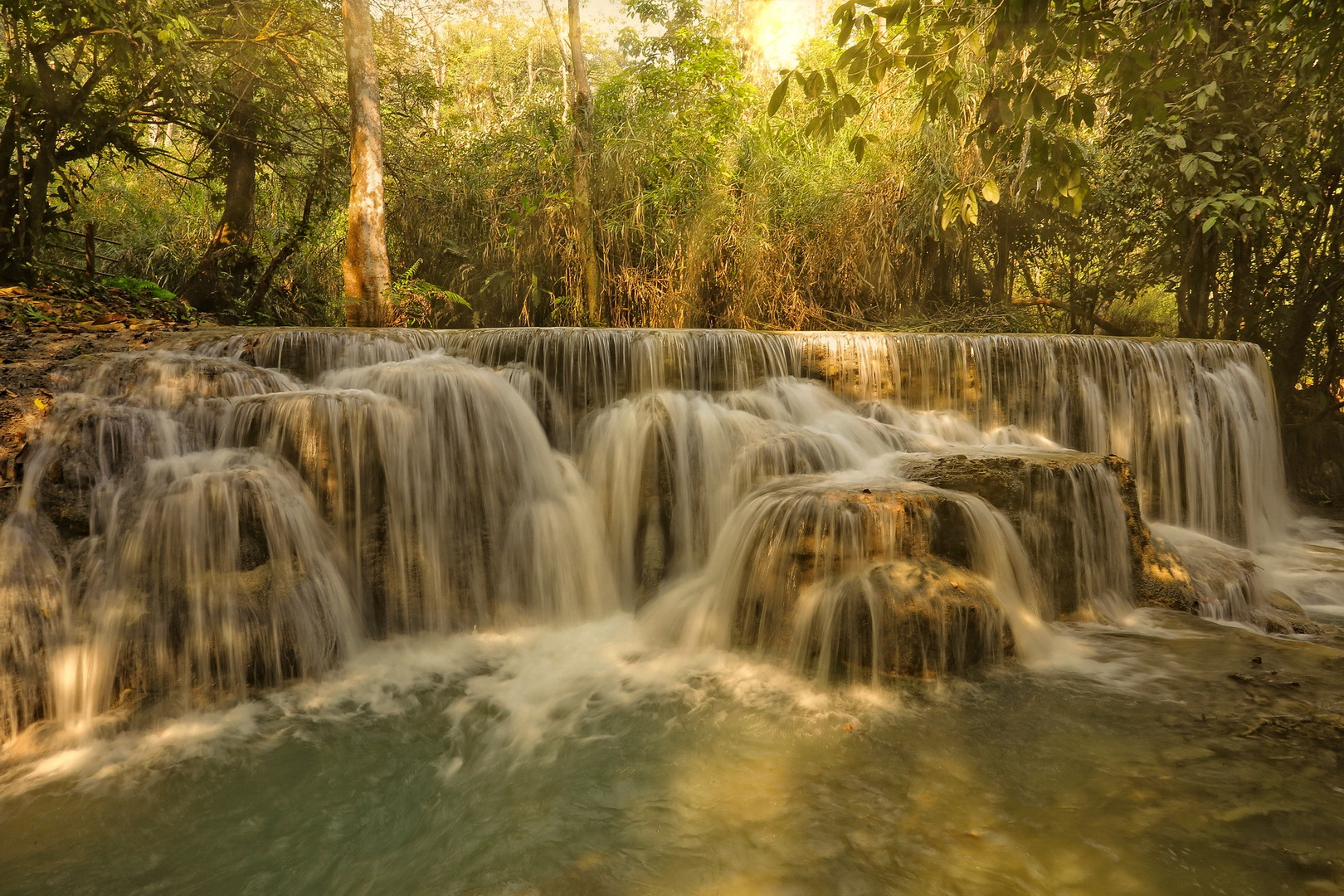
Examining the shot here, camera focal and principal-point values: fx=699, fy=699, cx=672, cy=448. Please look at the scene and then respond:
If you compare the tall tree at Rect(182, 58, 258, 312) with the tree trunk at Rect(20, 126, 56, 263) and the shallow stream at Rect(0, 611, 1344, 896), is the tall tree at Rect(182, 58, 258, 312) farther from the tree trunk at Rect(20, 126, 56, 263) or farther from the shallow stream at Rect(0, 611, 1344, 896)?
the shallow stream at Rect(0, 611, 1344, 896)

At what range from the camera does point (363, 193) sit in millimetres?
8234

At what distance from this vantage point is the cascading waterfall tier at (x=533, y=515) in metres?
3.70

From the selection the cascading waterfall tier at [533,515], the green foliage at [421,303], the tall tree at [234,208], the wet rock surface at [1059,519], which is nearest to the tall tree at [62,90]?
the tall tree at [234,208]

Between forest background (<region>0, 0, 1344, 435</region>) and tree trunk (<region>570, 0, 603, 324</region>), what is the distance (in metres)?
0.07

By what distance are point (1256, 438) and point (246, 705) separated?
10010 mm

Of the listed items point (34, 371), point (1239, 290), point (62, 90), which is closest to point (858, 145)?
point (34, 371)

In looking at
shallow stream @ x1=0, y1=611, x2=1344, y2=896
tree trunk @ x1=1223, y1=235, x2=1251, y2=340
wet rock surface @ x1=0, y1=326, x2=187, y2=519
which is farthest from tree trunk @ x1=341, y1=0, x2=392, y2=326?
tree trunk @ x1=1223, y1=235, x2=1251, y2=340

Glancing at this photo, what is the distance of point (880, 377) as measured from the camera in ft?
24.1

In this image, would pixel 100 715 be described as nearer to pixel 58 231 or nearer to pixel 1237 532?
pixel 58 231

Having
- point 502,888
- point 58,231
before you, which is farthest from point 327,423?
point 58,231

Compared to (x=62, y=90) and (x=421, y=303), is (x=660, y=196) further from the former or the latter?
(x=62, y=90)

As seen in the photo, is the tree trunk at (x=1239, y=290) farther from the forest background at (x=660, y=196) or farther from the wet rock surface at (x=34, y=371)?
the wet rock surface at (x=34, y=371)

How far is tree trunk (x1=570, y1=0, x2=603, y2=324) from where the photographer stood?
980 cm

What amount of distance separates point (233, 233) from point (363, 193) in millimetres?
2306
